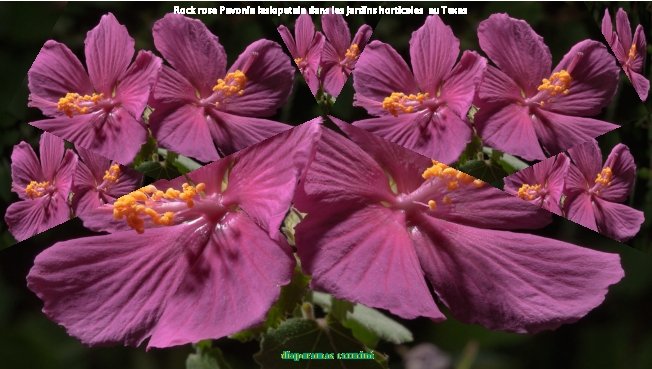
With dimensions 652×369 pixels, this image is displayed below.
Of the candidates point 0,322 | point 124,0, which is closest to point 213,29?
point 124,0

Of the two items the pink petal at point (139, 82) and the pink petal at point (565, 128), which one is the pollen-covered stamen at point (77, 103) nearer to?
the pink petal at point (139, 82)

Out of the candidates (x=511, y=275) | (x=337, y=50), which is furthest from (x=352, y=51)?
(x=511, y=275)

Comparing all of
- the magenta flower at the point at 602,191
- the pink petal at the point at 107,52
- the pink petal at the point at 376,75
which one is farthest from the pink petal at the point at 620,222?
the pink petal at the point at 107,52

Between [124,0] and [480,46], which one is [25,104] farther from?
[480,46]

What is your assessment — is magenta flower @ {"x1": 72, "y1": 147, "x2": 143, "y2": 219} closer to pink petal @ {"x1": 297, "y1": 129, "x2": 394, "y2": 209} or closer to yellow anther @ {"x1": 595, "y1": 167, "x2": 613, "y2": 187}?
pink petal @ {"x1": 297, "y1": 129, "x2": 394, "y2": 209}

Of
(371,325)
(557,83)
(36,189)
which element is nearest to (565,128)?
(557,83)

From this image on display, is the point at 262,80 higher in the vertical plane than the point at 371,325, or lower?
higher

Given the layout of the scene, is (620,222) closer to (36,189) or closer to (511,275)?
(511,275)
